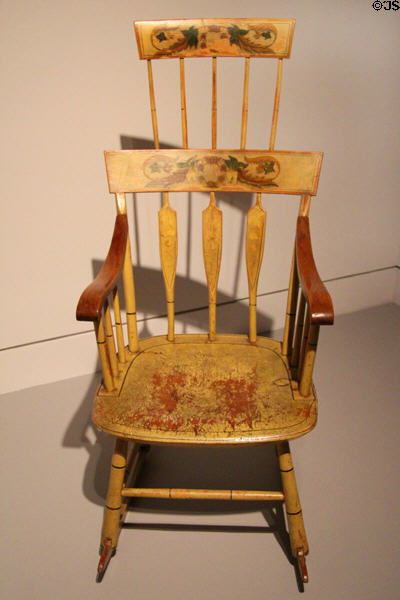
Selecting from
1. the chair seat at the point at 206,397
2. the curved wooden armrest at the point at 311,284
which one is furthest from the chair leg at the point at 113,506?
the curved wooden armrest at the point at 311,284

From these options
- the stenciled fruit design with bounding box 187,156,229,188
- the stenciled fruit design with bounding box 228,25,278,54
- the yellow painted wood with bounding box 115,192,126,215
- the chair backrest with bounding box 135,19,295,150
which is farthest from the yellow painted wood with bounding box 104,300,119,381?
the stenciled fruit design with bounding box 228,25,278,54

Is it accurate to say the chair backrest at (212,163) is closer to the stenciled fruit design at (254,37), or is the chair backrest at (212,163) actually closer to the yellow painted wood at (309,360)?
the stenciled fruit design at (254,37)

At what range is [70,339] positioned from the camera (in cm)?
155

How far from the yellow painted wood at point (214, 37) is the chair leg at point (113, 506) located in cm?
86

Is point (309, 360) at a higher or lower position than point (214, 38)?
lower

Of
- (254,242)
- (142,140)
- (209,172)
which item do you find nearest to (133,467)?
(254,242)

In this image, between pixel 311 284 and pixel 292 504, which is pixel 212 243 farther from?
pixel 292 504

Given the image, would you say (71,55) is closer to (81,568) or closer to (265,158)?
(265,158)

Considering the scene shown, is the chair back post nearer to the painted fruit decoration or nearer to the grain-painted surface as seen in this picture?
the painted fruit decoration

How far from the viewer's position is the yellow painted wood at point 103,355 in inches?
32.6

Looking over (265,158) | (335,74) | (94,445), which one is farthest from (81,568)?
(335,74)

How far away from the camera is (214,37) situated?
3.17ft

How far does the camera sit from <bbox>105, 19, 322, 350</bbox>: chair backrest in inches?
37.7

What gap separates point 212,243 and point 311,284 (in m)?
0.32
